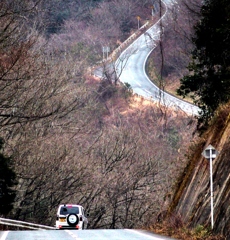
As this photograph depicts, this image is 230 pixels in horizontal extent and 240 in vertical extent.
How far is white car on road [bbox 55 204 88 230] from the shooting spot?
35.8 metres

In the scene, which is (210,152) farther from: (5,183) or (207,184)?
(5,183)

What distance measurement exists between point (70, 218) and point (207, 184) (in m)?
13.0

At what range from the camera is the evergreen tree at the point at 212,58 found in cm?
3183

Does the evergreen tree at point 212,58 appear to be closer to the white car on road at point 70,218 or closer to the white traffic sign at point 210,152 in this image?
the white car on road at point 70,218

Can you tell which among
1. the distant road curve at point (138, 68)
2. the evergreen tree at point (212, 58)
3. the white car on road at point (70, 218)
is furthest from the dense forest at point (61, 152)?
the distant road curve at point (138, 68)

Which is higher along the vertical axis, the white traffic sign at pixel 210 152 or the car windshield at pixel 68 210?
the white traffic sign at pixel 210 152

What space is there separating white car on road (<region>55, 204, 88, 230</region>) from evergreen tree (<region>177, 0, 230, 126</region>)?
277 inches

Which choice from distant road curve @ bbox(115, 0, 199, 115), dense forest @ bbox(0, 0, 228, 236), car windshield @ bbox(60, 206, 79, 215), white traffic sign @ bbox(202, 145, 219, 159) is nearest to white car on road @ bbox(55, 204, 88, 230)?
car windshield @ bbox(60, 206, 79, 215)

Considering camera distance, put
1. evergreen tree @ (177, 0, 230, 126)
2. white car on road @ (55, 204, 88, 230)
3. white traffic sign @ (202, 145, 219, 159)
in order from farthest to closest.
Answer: white car on road @ (55, 204, 88, 230), evergreen tree @ (177, 0, 230, 126), white traffic sign @ (202, 145, 219, 159)

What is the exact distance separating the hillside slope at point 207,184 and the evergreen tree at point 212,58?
4.10 metres

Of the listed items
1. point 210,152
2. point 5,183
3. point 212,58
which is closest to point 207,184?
point 210,152

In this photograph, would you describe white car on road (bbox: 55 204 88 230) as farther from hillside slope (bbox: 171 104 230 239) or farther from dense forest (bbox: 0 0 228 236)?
hillside slope (bbox: 171 104 230 239)

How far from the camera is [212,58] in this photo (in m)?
33.0

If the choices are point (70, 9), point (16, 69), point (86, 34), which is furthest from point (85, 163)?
point (70, 9)
